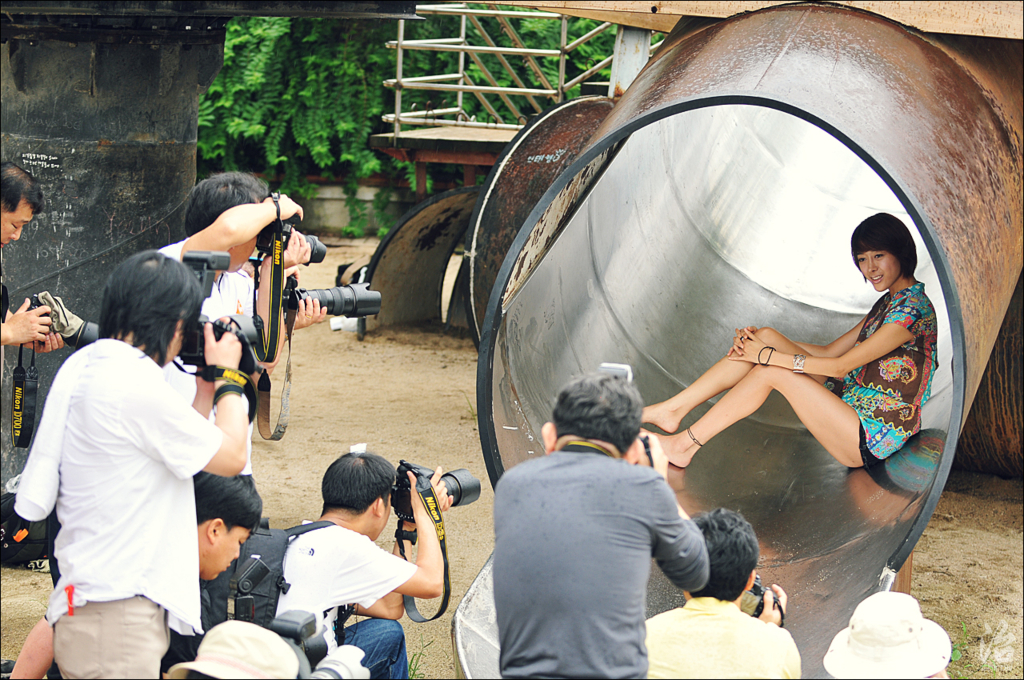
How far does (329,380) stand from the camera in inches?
291

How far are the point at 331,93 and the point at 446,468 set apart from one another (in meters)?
8.38

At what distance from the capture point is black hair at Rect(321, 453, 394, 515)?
2.88m

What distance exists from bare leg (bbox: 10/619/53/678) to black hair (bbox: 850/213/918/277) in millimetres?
3017

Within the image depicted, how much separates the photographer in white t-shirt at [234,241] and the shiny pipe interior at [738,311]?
794 mm

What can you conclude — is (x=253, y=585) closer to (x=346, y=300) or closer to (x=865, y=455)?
(x=346, y=300)

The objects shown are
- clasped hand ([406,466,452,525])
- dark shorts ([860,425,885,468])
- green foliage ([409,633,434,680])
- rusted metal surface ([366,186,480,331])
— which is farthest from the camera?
rusted metal surface ([366,186,480,331])

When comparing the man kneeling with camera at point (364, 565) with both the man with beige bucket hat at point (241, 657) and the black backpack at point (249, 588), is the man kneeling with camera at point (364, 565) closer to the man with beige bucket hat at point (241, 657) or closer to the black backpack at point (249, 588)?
the black backpack at point (249, 588)

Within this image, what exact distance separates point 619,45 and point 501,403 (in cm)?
295

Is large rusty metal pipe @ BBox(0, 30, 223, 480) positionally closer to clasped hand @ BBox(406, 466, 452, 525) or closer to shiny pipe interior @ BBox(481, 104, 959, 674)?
shiny pipe interior @ BBox(481, 104, 959, 674)

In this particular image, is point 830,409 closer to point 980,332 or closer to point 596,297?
point 980,332

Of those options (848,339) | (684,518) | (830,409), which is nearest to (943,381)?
(848,339)

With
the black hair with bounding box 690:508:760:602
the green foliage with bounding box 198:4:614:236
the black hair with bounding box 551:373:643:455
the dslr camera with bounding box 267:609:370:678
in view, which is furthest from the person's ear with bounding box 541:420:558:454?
the green foliage with bounding box 198:4:614:236

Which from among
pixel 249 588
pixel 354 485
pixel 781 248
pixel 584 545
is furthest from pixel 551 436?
pixel 781 248

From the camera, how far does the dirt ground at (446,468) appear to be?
13.4 ft
